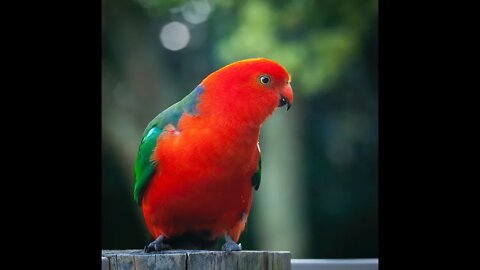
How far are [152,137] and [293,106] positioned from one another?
284cm

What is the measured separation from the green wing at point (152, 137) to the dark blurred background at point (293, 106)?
256cm

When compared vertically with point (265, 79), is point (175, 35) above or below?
above

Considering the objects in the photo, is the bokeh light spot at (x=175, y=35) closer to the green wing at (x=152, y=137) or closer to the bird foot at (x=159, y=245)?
the green wing at (x=152, y=137)

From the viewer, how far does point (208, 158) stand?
2305 mm

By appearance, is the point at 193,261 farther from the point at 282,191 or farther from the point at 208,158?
the point at 282,191

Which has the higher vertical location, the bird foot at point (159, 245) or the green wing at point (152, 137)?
the green wing at point (152, 137)

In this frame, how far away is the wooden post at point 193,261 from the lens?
1.87 m

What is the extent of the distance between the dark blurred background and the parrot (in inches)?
99.7

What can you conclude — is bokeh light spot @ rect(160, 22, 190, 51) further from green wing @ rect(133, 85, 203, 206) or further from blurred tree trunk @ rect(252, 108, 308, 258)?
green wing @ rect(133, 85, 203, 206)

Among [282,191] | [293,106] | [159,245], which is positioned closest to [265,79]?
[159,245]

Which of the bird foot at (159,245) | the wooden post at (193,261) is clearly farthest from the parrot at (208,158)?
the wooden post at (193,261)

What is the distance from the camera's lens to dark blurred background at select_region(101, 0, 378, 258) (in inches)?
198
